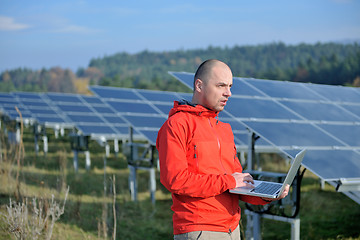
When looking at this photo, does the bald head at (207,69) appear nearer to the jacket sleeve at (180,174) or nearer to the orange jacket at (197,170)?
the orange jacket at (197,170)

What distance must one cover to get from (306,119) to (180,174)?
436cm

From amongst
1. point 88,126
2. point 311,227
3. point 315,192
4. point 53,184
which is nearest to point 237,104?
point 311,227

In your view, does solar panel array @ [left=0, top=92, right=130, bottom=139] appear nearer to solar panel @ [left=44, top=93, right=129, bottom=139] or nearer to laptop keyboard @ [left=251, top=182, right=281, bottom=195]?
solar panel @ [left=44, top=93, right=129, bottom=139]

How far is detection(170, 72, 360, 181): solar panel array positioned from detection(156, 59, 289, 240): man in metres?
2.42

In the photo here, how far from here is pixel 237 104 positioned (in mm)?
6609

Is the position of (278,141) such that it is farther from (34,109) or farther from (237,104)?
(34,109)

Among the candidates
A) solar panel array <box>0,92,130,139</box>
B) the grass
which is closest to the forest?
solar panel array <box>0,92,130,139</box>

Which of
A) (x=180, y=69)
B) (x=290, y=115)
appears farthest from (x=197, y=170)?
(x=180, y=69)

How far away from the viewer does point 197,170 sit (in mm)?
2664

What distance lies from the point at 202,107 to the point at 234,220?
0.77 metres

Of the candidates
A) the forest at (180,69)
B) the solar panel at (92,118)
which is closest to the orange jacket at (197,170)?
the solar panel at (92,118)

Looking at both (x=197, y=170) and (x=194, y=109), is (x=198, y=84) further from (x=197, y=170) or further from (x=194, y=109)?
(x=197, y=170)

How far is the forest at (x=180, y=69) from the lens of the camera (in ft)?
178

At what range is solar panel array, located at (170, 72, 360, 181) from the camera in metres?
5.26
